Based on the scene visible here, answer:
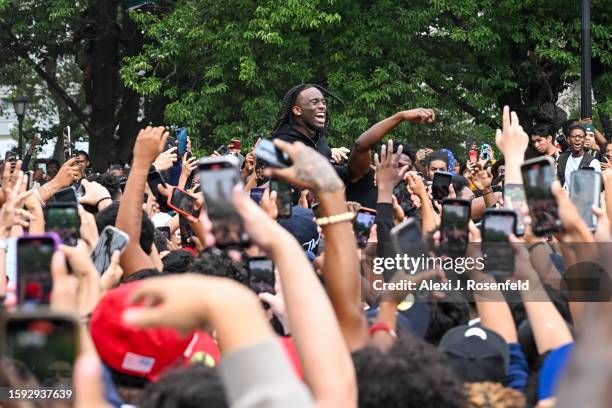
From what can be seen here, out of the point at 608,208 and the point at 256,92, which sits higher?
the point at 256,92

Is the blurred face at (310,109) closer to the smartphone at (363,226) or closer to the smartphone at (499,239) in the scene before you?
the smartphone at (363,226)

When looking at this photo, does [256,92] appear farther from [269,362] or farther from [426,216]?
[269,362]

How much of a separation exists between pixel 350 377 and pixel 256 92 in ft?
60.4

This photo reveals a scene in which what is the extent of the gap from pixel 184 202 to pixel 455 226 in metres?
1.56

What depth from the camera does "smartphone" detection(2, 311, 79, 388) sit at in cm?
213

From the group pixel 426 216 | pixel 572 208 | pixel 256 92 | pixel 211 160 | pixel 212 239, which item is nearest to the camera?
pixel 212 239

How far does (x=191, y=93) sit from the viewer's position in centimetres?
2075

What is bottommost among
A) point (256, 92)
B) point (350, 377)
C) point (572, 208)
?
point (350, 377)

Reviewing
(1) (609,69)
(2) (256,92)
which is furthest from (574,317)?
(1) (609,69)

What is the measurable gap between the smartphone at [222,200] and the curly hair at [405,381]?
43 cm

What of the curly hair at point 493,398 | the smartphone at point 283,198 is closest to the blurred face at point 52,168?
the smartphone at point 283,198

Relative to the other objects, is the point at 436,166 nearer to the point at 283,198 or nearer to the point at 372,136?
the point at 372,136

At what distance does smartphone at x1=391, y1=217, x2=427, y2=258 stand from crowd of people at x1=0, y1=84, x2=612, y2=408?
4 cm

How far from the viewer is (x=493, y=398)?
3.03 m
